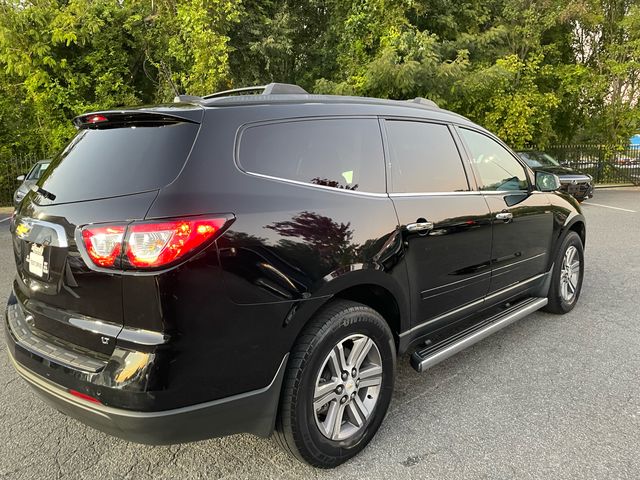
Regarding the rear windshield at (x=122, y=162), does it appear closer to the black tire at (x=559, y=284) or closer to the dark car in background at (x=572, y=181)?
the black tire at (x=559, y=284)

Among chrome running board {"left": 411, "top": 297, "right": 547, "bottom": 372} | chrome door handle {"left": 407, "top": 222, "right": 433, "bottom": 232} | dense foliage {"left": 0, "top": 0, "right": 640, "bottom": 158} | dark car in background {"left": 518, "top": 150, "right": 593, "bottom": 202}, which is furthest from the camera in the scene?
dense foliage {"left": 0, "top": 0, "right": 640, "bottom": 158}

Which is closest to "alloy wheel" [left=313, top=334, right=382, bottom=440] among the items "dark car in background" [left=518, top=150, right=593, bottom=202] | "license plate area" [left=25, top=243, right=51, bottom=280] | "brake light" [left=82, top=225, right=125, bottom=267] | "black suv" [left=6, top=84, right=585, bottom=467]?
"black suv" [left=6, top=84, right=585, bottom=467]

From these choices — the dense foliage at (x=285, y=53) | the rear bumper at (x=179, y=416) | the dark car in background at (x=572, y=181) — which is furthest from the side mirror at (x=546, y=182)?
the dense foliage at (x=285, y=53)

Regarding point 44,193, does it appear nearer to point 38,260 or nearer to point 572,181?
point 38,260

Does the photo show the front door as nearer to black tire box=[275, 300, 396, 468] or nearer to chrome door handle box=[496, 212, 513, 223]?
chrome door handle box=[496, 212, 513, 223]

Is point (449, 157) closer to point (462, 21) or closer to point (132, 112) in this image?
point (132, 112)

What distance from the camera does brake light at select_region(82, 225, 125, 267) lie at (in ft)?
6.27

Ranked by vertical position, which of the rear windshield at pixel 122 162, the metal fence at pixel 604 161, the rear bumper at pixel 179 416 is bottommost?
the metal fence at pixel 604 161

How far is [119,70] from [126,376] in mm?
15220

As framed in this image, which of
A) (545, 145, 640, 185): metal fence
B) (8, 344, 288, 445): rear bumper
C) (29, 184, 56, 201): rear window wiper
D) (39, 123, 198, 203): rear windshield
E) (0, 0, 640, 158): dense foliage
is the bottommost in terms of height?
(545, 145, 640, 185): metal fence

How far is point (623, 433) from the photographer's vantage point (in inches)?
106

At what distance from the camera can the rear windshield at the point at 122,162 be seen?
2014mm

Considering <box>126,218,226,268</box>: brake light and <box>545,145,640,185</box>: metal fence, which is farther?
<box>545,145,640,185</box>: metal fence

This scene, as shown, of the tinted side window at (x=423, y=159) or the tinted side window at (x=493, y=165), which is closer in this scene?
the tinted side window at (x=423, y=159)
